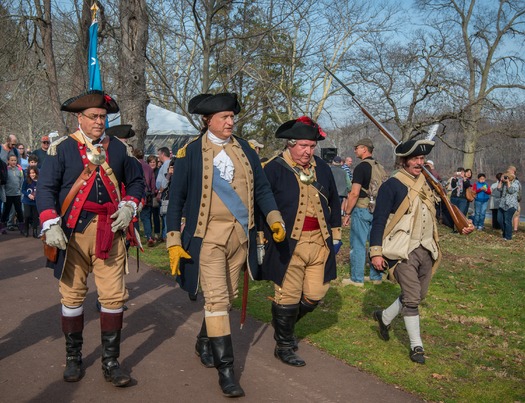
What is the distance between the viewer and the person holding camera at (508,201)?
17.6 m

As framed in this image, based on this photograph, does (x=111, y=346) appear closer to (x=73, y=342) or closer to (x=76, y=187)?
(x=73, y=342)

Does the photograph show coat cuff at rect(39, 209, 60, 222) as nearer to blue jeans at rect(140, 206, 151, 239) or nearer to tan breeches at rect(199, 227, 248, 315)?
tan breeches at rect(199, 227, 248, 315)

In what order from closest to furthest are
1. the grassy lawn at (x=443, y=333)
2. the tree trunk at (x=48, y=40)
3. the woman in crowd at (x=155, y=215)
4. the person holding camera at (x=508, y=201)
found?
the grassy lawn at (x=443, y=333)
the woman in crowd at (x=155, y=215)
the tree trunk at (x=48, y=40)
the person holding camera at (x=508, y=201)

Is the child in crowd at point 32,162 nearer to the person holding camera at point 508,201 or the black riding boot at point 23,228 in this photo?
the black riding boot at point 23,228

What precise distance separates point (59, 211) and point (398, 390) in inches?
121

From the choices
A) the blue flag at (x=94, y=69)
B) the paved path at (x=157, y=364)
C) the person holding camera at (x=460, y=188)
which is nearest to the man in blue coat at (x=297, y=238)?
the paved path at (x=157, y=364)

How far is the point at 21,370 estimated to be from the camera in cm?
491

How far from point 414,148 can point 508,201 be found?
43.8 ft

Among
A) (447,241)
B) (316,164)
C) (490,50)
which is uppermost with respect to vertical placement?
(490,50)

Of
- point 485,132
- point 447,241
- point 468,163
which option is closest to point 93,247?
point 447,241

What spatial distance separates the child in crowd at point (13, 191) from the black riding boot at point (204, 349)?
9.87 m

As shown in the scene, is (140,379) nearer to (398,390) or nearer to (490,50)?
(398,390)

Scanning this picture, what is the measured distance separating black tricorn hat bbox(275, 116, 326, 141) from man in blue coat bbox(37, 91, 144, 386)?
5.09 ft

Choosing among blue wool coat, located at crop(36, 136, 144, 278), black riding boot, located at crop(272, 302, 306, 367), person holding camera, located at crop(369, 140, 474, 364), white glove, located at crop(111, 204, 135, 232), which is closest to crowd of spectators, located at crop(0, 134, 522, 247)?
person holding camera, located at crop(369, 140, 474, 364)
